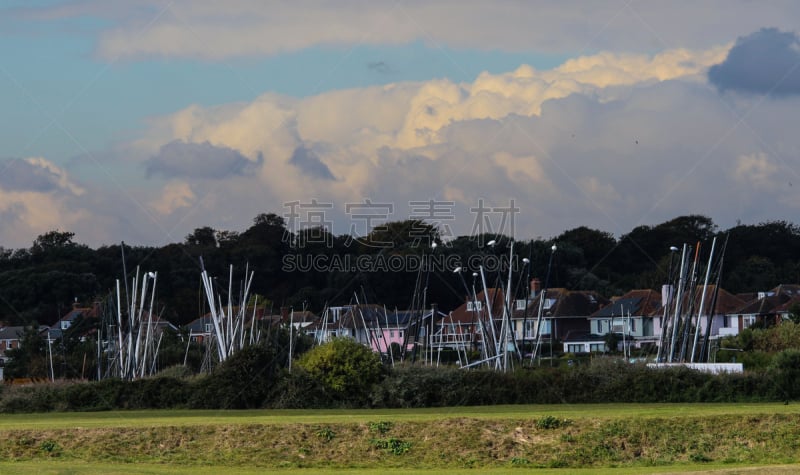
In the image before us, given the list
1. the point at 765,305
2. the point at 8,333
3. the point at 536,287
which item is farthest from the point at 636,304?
the point at 8,333

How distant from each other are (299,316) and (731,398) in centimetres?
6432

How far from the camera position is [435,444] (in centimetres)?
2655

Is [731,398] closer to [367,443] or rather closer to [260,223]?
[367,443]

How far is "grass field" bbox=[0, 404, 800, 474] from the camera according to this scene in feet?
82.2

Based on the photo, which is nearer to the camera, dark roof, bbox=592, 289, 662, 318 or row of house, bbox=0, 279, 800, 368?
row of house, bbox=0, 279, 800, 368

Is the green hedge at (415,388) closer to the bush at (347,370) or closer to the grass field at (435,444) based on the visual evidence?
the bush at (347,370)

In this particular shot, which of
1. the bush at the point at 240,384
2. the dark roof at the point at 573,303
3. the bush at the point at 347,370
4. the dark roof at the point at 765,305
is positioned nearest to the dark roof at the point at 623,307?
the dark roof at the point at 573,303

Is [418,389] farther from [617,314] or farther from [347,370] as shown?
[617,314]

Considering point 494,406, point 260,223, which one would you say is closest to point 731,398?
point 494,406

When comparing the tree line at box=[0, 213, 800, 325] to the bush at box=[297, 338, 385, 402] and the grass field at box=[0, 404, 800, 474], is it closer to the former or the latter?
the bush at box=[297, 338, 385, 402]

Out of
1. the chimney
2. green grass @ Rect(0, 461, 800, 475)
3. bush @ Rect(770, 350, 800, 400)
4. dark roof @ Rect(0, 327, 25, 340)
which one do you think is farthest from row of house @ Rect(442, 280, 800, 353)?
green grass @ Rect(0, 461, 800, 475)

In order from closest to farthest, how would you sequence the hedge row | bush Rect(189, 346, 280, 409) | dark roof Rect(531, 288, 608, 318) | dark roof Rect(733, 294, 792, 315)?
the hedge row → bush Rect(189, 346, 280, 409) → dark roof Rect(733, 294, 792, 315) → dark roof Rect(531, 288, 608, 318)

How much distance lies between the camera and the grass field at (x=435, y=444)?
25.0 meters

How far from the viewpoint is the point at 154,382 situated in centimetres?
4050
